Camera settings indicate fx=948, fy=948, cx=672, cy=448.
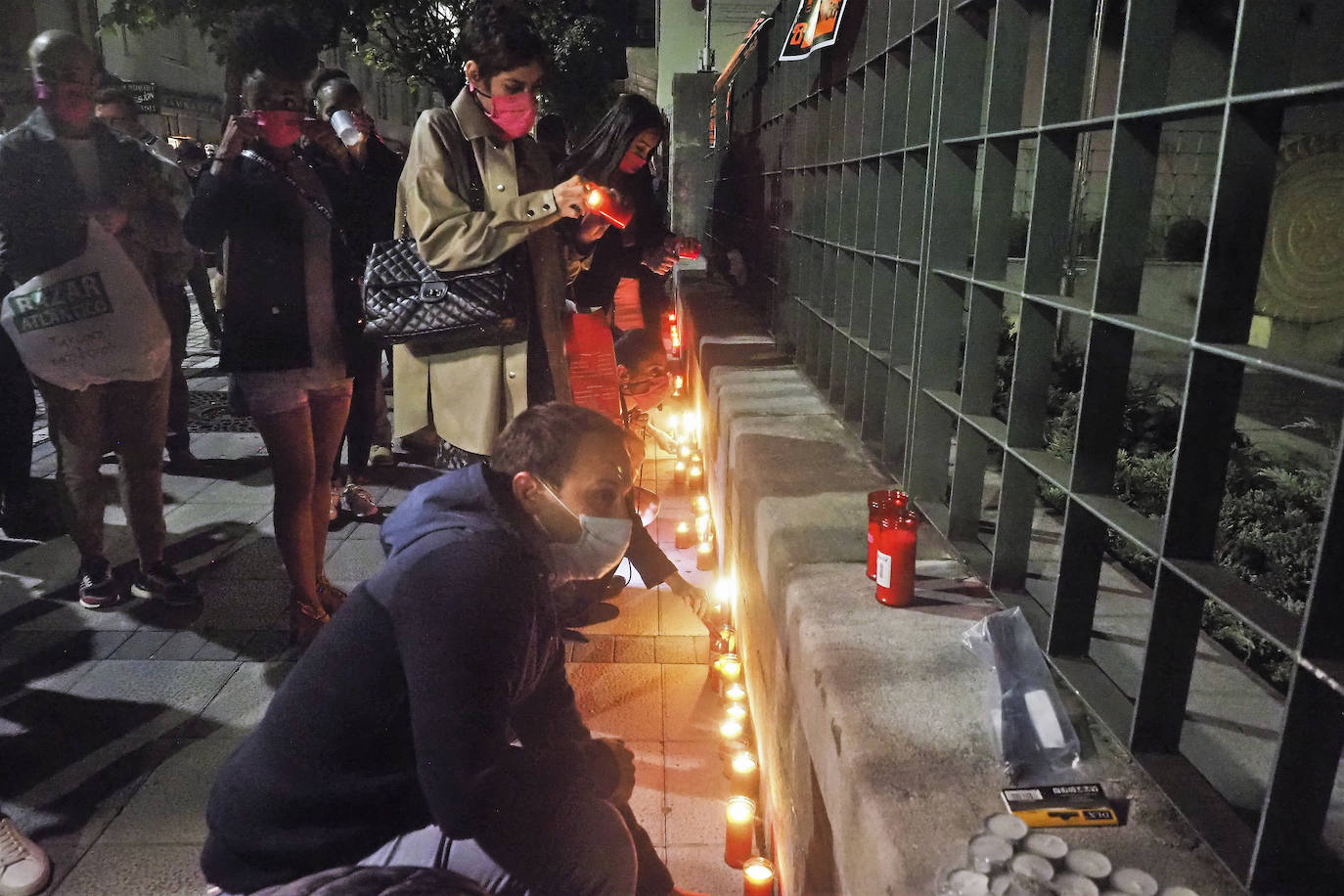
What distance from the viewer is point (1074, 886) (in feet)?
4.58

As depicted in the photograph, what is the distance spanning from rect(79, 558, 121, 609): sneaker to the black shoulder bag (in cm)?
198

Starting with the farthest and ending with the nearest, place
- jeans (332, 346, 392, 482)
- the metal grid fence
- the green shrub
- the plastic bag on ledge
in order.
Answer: jeans (332, 346, 392, 482)
the green shrub
the plastic bag on ledge
the metal grid fence

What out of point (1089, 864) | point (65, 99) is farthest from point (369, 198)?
point (1089, 864)

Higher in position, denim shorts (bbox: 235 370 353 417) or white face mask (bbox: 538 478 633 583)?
denim shorts (bbox: 235 370 353 417)

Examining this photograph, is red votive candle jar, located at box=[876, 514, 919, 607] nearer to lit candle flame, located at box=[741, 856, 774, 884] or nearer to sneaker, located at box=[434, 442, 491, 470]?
lit candle flame, located at box=[741, 856, 774, 884]

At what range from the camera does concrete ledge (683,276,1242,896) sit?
1.53 metres

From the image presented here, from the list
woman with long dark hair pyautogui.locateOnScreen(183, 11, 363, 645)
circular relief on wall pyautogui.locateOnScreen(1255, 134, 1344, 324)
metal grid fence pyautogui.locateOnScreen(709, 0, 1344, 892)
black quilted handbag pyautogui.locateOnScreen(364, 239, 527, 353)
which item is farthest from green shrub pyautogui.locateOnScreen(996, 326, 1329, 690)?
circular relief on wall pyautogui.locateOnScreen(1255, 134, 1344, 324)

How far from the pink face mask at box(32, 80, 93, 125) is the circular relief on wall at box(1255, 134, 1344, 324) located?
11589 mm

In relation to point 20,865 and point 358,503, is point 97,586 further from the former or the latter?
point 20,865

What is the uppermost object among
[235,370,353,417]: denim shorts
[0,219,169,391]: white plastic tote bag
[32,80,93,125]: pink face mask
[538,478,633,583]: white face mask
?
[32,80,93,125]: pink face mask

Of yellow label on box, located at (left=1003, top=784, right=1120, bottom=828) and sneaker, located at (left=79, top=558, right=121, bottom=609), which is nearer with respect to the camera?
yellow label on box, located at (left=1003, top=784, right=1120, bottom=828)

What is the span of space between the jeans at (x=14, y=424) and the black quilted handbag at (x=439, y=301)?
296 centimetres

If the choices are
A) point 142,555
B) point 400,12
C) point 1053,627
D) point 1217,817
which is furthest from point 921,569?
point 400,12

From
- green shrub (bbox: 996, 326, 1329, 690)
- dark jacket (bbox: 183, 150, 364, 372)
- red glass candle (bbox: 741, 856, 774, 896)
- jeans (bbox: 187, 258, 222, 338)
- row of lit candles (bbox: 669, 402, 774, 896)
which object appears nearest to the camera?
red glass candle (bbox: 741, 856, 774, 896)
